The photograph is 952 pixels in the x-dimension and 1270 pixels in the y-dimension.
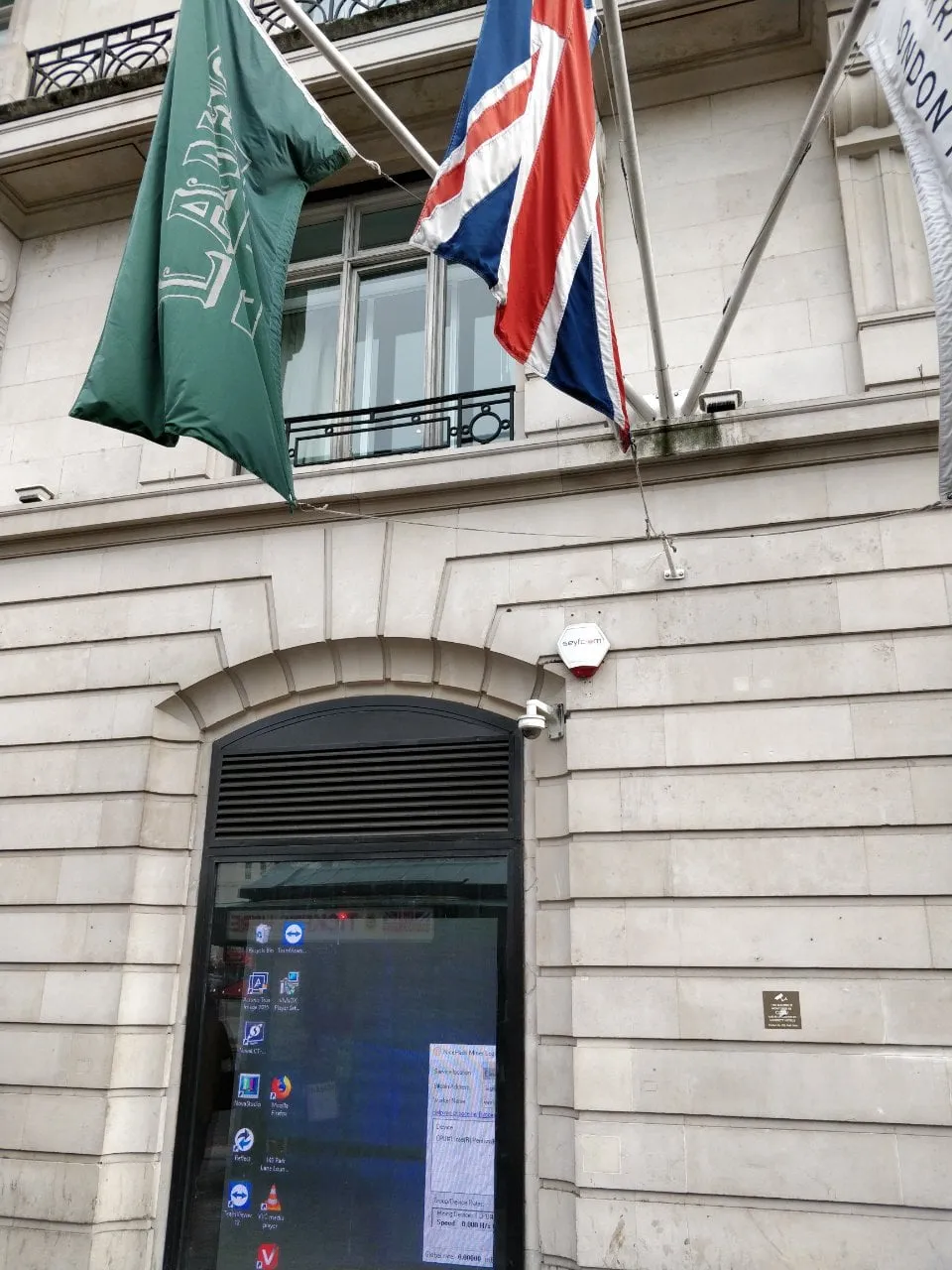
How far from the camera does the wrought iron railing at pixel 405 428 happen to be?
877cm

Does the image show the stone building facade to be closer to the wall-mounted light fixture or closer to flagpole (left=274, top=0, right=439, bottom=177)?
the wall-mounted light fixture

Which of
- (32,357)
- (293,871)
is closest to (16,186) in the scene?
(32,357)

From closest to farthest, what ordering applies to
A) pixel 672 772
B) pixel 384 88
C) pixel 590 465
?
pixel 672 772 < pixel 590 465 < pixel 384 88

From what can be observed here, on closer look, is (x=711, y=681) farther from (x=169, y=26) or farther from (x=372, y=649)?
(x=169, y=26)

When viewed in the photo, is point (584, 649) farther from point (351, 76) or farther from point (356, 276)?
point (356, 276)

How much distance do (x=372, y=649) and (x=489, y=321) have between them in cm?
335

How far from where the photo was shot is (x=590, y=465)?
7.83 meters

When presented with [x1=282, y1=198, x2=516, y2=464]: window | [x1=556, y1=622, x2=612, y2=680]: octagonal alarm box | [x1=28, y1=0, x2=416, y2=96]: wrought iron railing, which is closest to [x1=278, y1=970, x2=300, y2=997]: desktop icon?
[x1=556, y1=622, x2=612, y2=680]: octagonal alarm box

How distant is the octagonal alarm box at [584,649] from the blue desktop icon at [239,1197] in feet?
14.8

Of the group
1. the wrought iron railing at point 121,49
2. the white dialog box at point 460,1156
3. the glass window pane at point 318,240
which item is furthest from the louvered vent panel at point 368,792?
the wrought iron railing at point 121,49

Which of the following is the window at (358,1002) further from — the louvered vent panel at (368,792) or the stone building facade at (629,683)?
the stone building facade at (629,683)

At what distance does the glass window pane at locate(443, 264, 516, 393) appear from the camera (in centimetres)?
911

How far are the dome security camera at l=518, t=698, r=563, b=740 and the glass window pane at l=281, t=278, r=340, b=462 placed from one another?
134 inches

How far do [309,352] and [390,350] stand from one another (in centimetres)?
84
